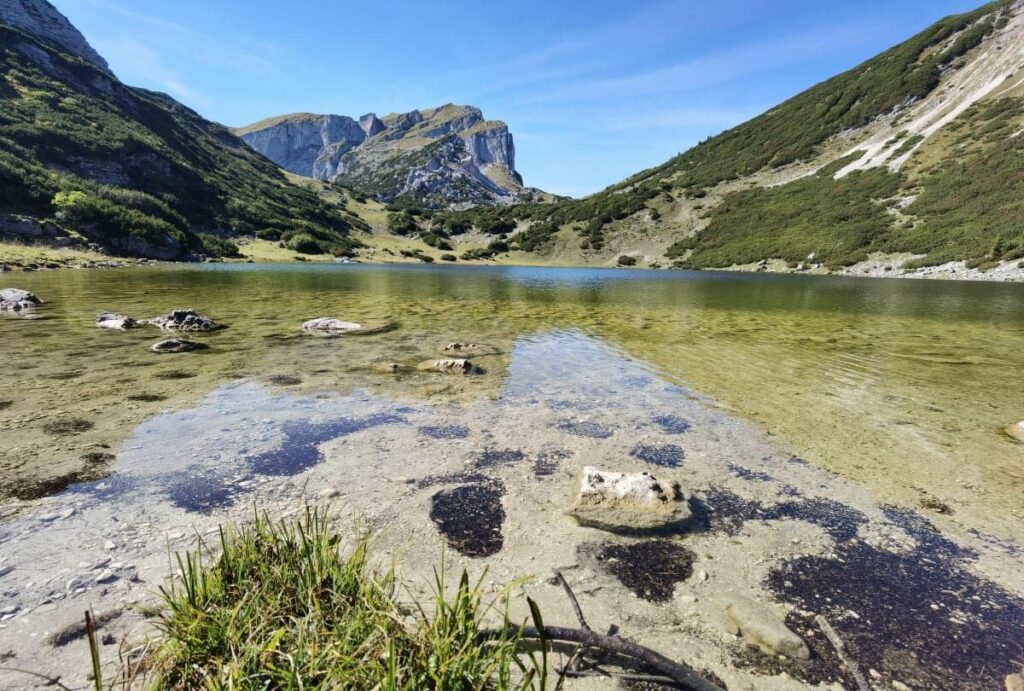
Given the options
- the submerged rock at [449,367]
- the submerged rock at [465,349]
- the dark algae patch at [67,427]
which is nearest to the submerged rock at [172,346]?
the dark algae patch at [67,427]

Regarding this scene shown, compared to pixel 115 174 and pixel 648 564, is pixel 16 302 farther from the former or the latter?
pixel 115 174

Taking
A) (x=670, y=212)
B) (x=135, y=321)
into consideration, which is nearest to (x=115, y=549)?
(x=135, y=321)

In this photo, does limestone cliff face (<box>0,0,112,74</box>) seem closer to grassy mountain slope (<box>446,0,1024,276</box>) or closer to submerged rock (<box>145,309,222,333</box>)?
grassy mountain slope (<box>446,0,1024,276</box>)

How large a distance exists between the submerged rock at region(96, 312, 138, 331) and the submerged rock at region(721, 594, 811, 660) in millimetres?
23370

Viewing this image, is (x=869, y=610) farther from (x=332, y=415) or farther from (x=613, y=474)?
(x=332, y=415)

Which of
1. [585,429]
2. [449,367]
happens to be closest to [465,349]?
[449,367]

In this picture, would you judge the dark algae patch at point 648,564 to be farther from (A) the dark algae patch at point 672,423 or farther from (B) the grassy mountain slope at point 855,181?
(B) the grassy mountain slope at point 855,181

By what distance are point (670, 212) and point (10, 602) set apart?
508 ft

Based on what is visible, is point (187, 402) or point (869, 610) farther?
point (187, 402)

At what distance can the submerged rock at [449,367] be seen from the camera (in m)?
14.1

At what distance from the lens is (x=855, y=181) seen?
10906cm

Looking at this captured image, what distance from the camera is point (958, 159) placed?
93750mm

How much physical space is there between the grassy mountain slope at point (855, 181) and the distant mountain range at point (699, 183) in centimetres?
55

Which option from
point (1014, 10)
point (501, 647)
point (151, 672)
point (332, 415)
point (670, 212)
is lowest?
point (332, 415)
